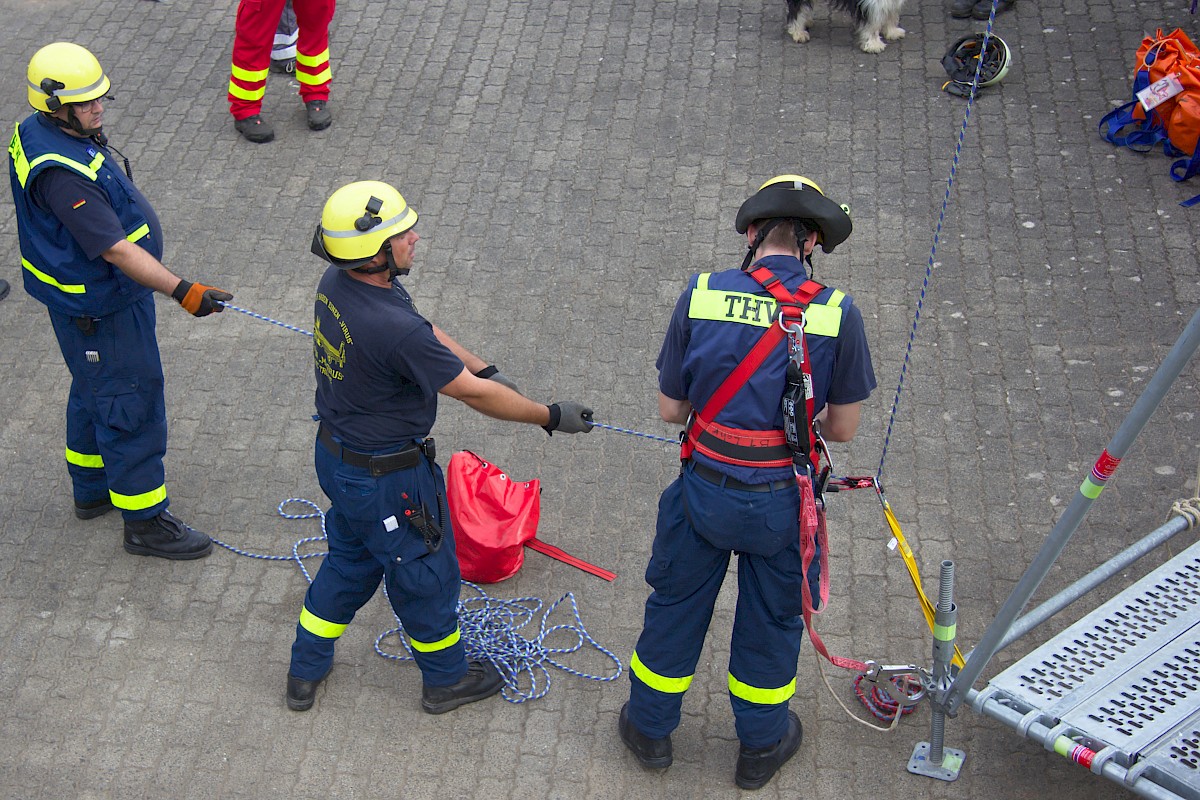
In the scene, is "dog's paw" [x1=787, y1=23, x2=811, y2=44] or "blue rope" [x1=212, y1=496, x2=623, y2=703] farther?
"dog's paw" [x1=787, y1=23, x2=811, y2=44]

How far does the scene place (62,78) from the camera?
14.9 ft

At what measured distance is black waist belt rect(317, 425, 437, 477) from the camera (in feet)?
13.1

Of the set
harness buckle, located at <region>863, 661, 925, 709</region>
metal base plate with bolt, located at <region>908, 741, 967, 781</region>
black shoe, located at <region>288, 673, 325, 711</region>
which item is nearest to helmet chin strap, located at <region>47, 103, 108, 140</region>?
black shoe, located at <region>288, 673, 325, 711</region>

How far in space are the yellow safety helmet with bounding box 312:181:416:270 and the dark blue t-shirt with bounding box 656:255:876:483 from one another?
0.94 meters

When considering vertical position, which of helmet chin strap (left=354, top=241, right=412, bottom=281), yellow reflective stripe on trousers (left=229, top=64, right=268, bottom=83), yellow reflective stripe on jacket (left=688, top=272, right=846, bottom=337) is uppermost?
yellow reflective stripe on jacket (left=688, top=272, right=846, bottom=337)


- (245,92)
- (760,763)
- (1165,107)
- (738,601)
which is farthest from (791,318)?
(245,92)

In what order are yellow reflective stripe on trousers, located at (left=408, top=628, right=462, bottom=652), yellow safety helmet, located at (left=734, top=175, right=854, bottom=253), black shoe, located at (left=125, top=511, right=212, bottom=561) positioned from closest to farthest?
yellow safety helmet, located at (left=734, top=175, right=854, bottom=253) → yellow reflective stripe on trousers, located at (left=408, top=628, right=462, bottom=652) → black shoe, located at (left=125, top=511, right=212, bottom=561)

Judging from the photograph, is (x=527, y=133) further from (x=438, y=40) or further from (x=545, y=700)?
(x=545, y=700)

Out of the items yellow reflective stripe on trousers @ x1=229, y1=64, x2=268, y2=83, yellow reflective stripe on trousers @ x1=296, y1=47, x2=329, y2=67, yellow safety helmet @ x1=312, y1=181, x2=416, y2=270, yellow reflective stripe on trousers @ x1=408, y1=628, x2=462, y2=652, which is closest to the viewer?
yellow safety helmet @ x1=312, y1=181, x2=416, y2=270

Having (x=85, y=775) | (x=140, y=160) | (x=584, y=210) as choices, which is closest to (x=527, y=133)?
(x=584, y=210)

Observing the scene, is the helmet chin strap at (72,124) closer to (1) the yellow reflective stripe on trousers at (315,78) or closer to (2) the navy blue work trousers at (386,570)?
(2) the navy blue work trousers at (386,570)

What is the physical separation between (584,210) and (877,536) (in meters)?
3.00

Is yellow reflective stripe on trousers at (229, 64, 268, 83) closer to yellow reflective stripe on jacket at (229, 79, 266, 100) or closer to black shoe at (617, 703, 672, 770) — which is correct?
yellow reflective stripe on jacket at (229, 79, 266, 100)

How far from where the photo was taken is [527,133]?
26.2 ft
